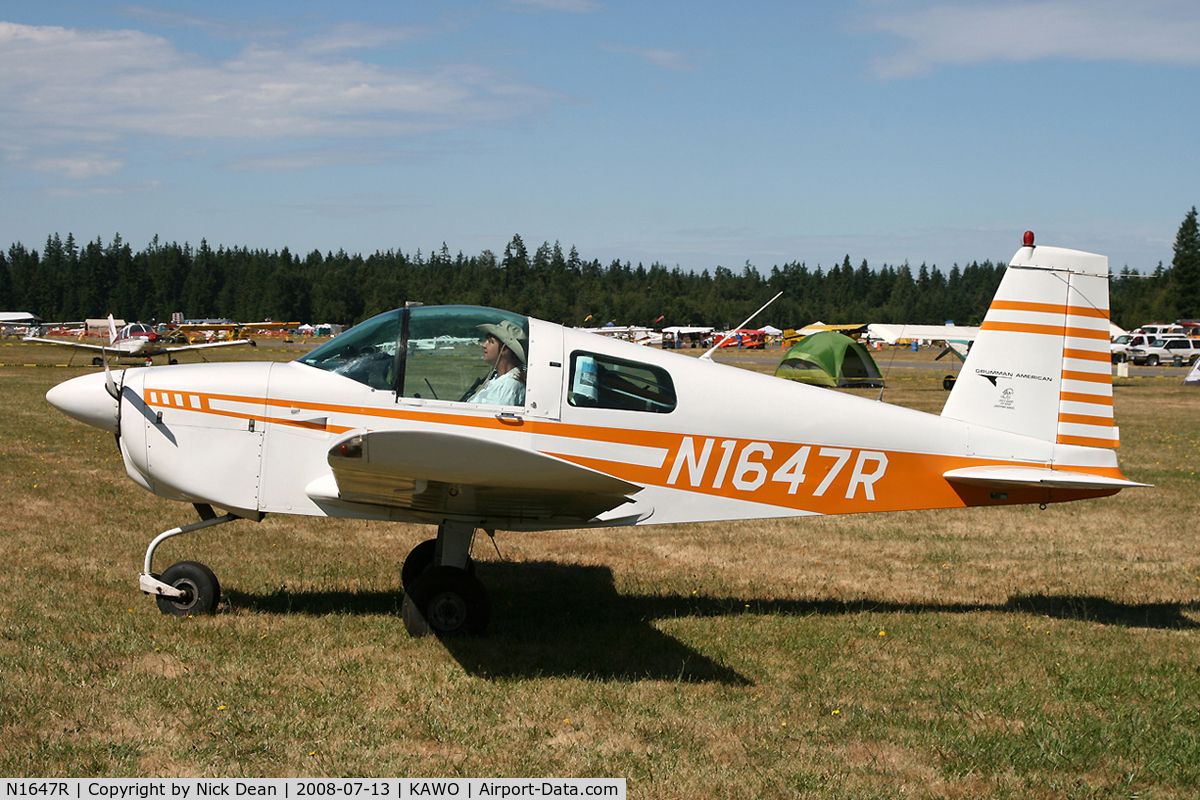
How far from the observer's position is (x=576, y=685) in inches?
199

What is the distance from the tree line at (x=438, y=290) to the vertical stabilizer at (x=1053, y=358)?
10837cm

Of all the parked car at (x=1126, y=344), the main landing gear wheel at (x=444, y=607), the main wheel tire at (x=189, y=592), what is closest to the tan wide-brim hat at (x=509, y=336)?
the main landing gear wheel at (x=444, y=607)

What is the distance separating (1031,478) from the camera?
19.8 feet

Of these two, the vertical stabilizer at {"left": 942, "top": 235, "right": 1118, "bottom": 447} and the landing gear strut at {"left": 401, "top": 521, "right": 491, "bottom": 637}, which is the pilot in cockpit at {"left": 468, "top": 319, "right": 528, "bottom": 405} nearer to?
the landing gear strut at {"left": 401, "top": 521, "right": 491, "bottom": 637}

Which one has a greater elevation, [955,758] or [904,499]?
[904,499]

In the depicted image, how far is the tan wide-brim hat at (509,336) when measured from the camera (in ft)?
18.9

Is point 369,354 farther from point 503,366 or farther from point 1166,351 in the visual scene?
point 1166,351

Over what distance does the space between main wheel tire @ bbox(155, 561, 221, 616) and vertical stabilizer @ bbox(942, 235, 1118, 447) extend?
16.9 ft

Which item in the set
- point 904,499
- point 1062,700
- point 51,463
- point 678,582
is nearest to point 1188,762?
point 1062,700

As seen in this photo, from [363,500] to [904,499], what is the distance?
3.54 metres

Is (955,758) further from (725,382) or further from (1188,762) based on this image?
(725,382)

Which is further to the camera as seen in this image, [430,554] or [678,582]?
[678,582]

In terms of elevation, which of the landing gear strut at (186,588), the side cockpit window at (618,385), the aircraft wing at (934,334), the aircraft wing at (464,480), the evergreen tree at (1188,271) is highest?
the evergreen tree at (1188,271)

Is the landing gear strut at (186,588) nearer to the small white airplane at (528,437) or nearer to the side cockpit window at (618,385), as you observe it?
the small white airplane at (528,437)
